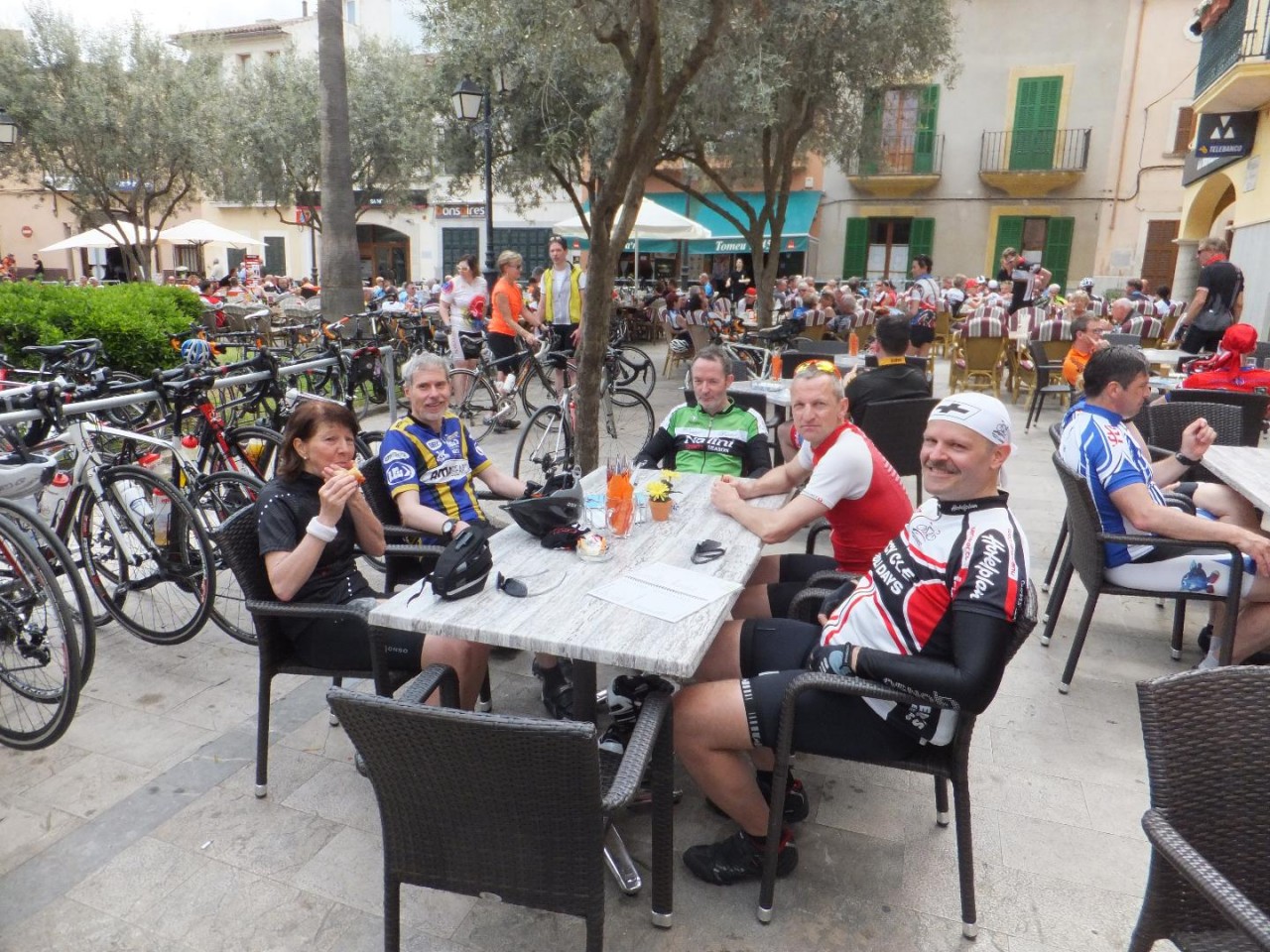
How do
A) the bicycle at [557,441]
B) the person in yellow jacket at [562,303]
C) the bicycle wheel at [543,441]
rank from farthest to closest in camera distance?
the person in yellow jacket at [562,303], the bicycle wheel at [543,441], the bicycle at [557,441]

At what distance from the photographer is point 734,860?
2.30 m

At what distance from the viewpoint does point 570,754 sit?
1491mm

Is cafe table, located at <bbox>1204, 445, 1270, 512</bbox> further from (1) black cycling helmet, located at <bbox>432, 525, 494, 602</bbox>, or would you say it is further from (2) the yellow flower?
(1) black cycling helmet, located at <bbox>432, 525, 494, 602</bbox>

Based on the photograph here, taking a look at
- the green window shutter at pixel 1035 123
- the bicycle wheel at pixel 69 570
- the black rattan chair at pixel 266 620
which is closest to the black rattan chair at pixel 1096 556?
the black rattan chair at pixel 266 620

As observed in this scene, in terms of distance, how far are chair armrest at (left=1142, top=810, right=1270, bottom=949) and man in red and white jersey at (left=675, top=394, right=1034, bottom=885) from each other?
1.42ft

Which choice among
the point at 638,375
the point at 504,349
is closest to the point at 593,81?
the point at 638,375

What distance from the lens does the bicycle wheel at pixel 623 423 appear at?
22.9ft

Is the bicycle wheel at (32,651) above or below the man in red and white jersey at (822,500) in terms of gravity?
below

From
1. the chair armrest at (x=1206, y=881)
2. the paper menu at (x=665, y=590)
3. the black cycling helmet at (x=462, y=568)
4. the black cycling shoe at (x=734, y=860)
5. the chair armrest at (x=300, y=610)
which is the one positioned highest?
the black cycling helmet at (x=462, y=568)

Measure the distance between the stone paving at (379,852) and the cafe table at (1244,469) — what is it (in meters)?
0.92

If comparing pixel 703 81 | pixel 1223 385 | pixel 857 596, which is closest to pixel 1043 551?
pixel 1223 385

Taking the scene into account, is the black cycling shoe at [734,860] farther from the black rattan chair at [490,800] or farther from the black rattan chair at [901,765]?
the black rattan chair at [490,800]

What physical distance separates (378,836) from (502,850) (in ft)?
3.25

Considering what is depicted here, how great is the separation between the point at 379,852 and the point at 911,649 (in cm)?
158
